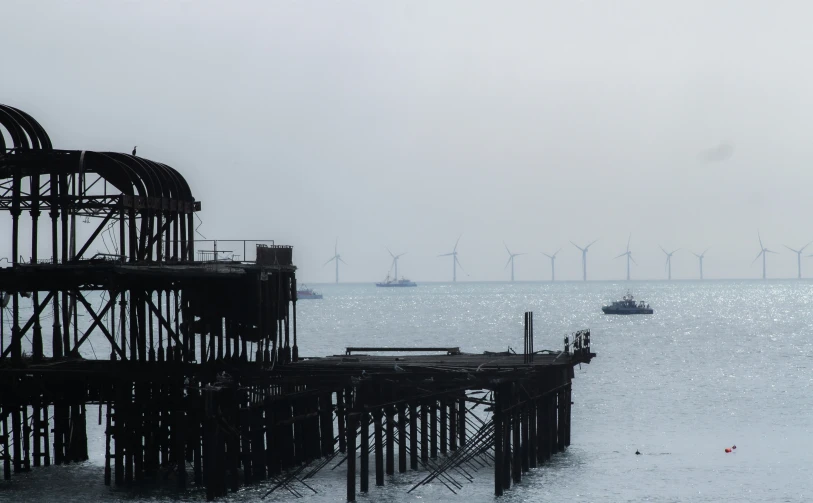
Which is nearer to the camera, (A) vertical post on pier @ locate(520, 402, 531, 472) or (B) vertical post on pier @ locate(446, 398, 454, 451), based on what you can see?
(A) vertical post on pier @ locate(520, 402, 531, 472)

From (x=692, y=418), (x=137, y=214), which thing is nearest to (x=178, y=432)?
(x=137, y=214)

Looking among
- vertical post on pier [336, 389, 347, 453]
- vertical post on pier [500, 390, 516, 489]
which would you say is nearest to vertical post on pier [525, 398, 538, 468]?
vertical post on pier [500, 390, 516, 489]

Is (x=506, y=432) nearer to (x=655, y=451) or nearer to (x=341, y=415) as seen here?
(x=341, y=415)

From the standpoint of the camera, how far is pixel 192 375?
5334 cm

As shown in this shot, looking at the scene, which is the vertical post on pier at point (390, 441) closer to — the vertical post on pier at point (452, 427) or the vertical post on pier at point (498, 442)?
the vertical post on pier at point (498, 442)

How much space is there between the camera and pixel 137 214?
195ft

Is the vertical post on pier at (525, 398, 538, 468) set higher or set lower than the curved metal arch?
lower

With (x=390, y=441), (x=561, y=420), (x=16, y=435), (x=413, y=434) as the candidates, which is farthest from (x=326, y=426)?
(x=16, y=435)

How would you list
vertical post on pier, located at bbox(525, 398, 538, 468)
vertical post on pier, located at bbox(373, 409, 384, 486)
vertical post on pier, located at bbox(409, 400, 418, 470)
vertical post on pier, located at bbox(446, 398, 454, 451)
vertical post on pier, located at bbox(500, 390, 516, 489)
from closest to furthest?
vertical post on pier, located at bbox(500, 390, 516, 489) → vertical post on pier, located at bbox(373, 409, 384, 486) → vertical post on pier, located at bbox(525, 398, 538, 468) → vertical post on pier, located at bbox(409, 400, 418, 470) → vertical post on pier, located at bbox(446, 398, 454, 451)

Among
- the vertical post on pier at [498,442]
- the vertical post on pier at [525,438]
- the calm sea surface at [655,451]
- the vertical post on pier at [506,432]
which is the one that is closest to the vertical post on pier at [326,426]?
the calm sea surface at [655,451]

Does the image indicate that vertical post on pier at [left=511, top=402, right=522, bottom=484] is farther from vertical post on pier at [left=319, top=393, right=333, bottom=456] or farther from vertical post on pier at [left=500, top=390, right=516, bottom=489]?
vertical post on pier at [left=319, top=393, right=333, bottom=456]

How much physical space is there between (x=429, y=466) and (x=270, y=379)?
38.5 feet

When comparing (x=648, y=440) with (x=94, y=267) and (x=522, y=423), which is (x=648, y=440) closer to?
(x=522, y=423)

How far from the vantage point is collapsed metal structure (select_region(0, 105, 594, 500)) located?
52.8 m
